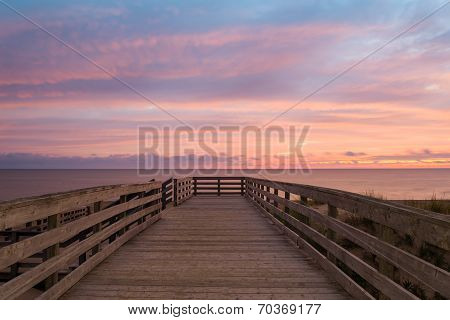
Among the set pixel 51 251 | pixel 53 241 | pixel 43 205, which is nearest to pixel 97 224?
pixel 51 251

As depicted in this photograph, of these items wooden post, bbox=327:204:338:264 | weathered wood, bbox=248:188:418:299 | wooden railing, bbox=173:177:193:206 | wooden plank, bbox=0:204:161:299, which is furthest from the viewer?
wooden railing, bbox=173:177:193:206

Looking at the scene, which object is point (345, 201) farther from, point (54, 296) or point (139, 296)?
point (54, 296)

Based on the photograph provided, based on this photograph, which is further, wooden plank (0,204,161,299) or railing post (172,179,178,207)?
railing post (172,179,178,207)

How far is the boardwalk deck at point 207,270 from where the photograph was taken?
4.67 metres

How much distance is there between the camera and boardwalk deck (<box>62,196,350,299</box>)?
184 inches

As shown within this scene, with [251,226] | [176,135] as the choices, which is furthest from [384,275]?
[176,135]

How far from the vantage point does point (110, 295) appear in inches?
180

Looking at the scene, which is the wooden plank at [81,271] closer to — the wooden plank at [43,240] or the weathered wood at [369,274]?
the wooden plank at [43,240]

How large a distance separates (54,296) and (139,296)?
89 centimetres

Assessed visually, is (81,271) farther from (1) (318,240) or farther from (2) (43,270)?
(1) (318,240)

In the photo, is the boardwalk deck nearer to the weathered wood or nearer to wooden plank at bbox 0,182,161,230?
the weathered wood
